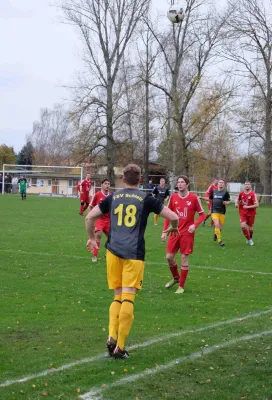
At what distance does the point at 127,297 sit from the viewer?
20.0ft

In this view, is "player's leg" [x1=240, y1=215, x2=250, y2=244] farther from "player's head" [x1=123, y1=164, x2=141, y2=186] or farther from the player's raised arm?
"player's head" [x1=123, y1=164, x2=141, y2=186]

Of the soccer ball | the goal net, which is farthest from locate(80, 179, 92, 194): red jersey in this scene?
the goal net

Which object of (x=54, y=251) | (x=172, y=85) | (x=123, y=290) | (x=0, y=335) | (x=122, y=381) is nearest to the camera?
(x=122, y=381)

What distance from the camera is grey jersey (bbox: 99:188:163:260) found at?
616cm

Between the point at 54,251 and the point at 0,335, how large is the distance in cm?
807

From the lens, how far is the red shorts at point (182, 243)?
9922mm

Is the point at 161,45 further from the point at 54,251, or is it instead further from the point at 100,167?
the point at 54,251

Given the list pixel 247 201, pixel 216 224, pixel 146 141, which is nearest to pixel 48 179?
pixel 146 141

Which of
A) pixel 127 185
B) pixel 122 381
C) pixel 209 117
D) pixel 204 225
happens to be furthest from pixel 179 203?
pixel 209 117

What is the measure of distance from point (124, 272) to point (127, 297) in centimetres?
26

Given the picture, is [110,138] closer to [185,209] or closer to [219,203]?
[219,203]

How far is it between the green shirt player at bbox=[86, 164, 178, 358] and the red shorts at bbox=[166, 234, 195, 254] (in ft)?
11.8

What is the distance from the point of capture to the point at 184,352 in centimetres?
627

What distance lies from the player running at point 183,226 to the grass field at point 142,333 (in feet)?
1.45
